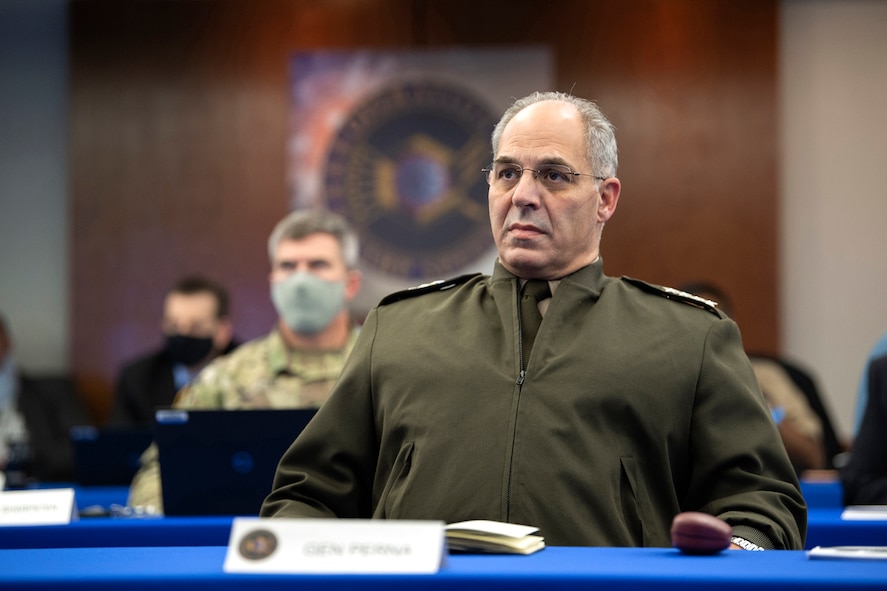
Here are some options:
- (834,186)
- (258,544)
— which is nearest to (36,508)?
(258,544)

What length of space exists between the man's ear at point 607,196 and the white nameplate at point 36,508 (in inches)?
50.0

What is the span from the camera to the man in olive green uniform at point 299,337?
384 cm

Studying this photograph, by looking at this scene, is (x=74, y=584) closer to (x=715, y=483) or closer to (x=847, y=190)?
(x=715, y=483)

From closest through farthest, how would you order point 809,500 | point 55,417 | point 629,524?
point 629,524
point 809,500
point 55,417

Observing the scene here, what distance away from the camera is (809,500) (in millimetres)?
3451

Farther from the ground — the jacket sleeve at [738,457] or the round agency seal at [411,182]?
the round agency seal at [411,182]

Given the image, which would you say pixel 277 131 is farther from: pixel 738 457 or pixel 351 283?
pixel 738 457

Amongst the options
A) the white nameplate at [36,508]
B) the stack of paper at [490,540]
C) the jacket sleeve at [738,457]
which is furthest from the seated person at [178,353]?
the stack of paper at [490,540]

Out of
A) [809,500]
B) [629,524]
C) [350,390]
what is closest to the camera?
[629,524]

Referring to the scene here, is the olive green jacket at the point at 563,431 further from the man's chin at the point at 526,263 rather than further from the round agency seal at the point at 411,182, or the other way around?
the round agency seal at the point at 411,182

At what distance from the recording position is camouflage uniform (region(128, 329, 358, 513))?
382cm

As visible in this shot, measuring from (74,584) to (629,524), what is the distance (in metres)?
1.02

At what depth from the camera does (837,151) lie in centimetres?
652

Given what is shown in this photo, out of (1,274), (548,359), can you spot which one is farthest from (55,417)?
(548,359)
